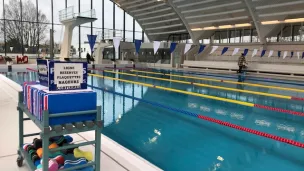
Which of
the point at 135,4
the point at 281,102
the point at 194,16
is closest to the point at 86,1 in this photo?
the point at 135,4

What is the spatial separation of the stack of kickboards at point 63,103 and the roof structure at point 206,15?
637 inches

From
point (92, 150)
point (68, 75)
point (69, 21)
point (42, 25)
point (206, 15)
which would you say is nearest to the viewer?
point (68, 75)

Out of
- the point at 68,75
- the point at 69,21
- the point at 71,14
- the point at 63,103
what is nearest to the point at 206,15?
the point at 71,14

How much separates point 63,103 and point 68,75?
0.25m

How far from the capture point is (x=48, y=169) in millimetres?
1908

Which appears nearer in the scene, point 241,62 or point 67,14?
point 241,62

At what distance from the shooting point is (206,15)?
20547mm

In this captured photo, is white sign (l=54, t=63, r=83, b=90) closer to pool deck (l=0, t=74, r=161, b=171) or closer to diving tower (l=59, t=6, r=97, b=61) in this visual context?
pool deck (l=0, t=74, r=161, b=171)

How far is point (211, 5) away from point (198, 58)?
476cm

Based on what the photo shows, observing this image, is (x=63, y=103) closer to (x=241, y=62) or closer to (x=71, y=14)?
(x=241, y=62)

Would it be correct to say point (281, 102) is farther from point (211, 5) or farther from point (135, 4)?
point (135, 4)

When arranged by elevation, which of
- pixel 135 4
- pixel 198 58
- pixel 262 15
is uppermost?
pixel 135 4

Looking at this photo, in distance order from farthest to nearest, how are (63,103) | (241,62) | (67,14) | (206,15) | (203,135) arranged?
(206,15) < (67,14) < (241,62) < (203,135) < (63,103)

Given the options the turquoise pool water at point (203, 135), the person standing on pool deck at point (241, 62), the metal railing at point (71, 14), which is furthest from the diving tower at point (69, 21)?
the turquoise pool water at point (203, 135)
